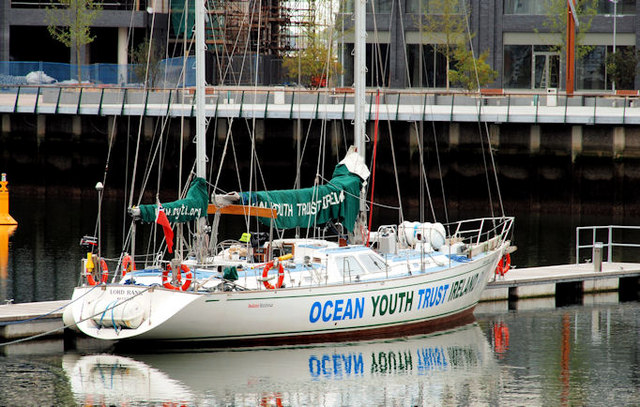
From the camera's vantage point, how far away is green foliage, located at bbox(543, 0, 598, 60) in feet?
239

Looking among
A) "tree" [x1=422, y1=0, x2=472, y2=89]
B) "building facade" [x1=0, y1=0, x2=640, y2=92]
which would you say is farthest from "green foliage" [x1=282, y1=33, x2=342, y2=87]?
→ "tree" [x1=422, y1=0, x2=472, y2=89]

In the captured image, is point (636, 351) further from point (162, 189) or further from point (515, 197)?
point (162, 189)

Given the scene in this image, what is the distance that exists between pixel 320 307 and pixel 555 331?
6980 millimetres

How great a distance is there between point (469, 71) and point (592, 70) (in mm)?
10129

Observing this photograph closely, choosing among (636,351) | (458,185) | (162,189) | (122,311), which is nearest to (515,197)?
(458,185)

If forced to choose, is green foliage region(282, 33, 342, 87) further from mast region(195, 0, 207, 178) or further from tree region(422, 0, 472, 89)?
mast region(195, 0, 207, 178)

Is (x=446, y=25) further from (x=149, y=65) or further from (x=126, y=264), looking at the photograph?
(x=126, y=264)

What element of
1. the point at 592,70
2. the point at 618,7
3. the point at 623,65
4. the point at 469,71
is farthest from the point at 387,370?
the point at 618,7

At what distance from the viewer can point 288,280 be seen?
89.2 ft

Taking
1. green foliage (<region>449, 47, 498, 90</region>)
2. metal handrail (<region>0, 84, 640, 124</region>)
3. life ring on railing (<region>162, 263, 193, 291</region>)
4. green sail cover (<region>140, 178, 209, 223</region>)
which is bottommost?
life ring on railing (<region>162, 263, 193, 291</region>)

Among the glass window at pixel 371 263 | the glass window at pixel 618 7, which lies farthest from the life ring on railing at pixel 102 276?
the glass window at pixel 618 7

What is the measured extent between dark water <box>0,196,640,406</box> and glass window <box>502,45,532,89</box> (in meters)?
45.5

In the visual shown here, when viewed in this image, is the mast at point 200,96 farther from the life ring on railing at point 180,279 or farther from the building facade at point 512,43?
the building facade at point 512,43

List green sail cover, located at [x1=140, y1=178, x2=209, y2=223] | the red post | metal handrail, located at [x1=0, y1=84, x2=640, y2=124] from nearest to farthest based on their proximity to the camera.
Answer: green sail cover, located at [x1=140, y1=178, x2=209, y2=223], metal handrail, located at [x1=0, y1=84, x2=640, y2=124], the red post
